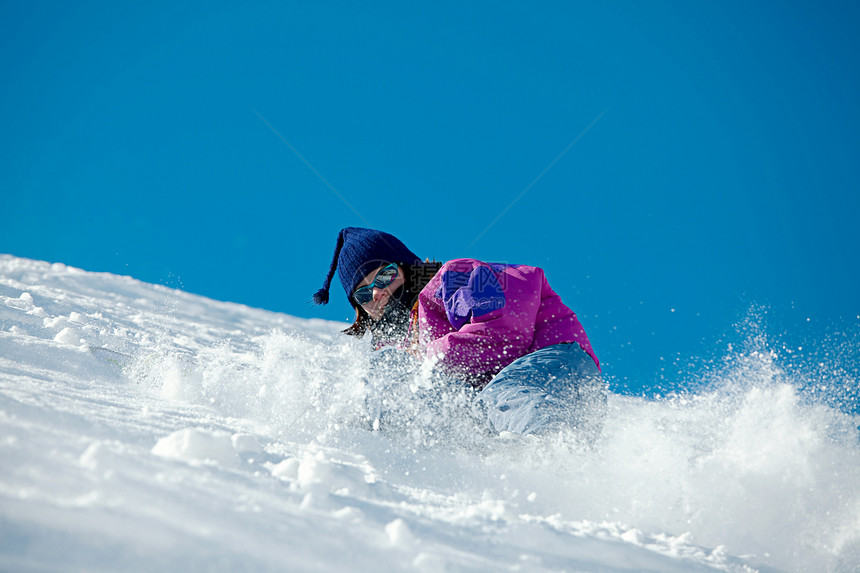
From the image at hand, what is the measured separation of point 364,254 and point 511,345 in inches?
43.9

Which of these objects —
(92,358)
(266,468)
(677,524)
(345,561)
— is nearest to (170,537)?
(345,561)

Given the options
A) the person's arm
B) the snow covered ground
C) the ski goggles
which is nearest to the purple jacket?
the person's arm

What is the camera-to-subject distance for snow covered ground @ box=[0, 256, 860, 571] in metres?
0.65

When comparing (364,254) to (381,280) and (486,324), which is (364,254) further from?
(486,324)

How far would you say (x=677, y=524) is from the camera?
109 cm

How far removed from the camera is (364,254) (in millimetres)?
2686

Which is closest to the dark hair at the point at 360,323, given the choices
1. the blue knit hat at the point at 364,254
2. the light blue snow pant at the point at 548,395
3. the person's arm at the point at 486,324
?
the blue knit hat at the point at 364,254

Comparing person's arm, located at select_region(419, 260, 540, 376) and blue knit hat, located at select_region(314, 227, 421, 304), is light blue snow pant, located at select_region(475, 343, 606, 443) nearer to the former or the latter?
A: person's arm, located at select_region(419, 260, 540, 376)

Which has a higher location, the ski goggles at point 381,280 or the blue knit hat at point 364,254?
the blue knit hat at point 364,254

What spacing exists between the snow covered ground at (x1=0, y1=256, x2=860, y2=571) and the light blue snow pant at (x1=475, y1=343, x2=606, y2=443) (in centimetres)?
9

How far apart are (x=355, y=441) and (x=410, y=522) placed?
0.64 m

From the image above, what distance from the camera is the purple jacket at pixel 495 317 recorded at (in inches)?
74.2

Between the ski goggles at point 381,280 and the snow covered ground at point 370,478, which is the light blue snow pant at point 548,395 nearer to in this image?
the snow covered ground at point 370,478

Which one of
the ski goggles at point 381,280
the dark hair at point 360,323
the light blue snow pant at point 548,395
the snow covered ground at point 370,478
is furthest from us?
the dark hair at point 360,323
